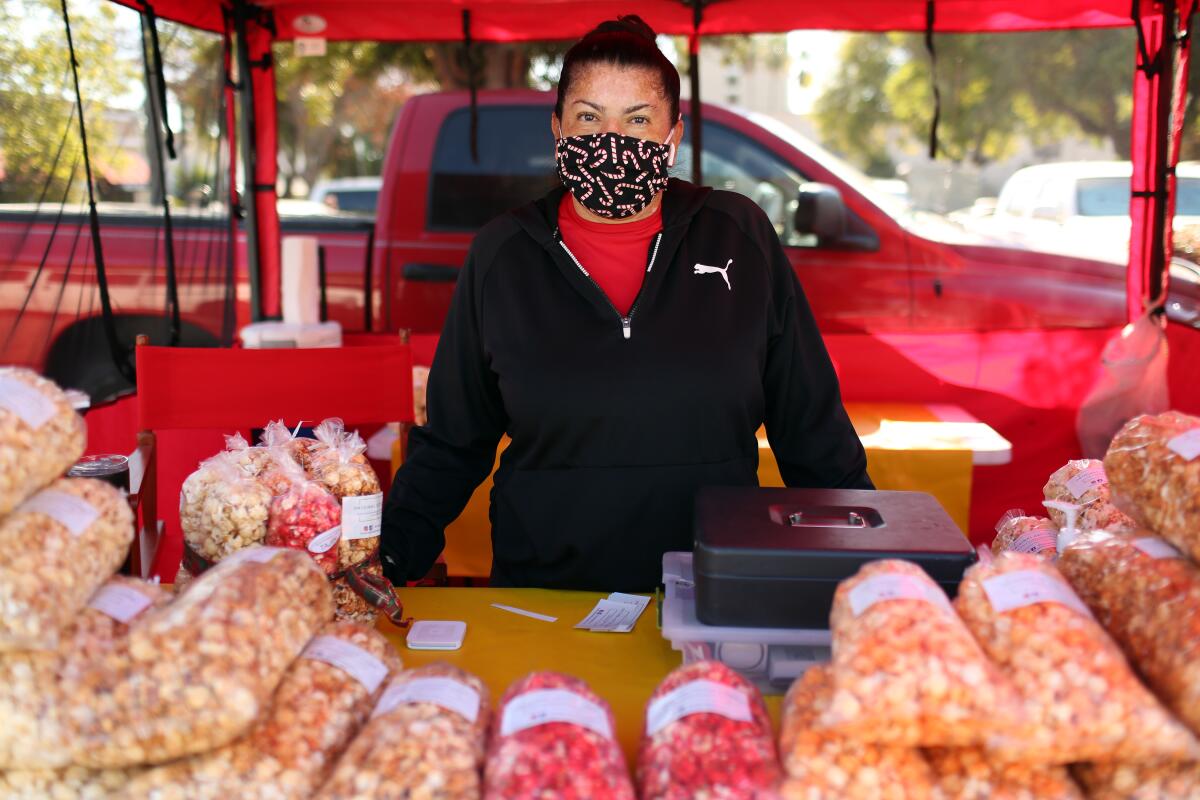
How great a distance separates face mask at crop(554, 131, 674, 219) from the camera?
2.13 meters

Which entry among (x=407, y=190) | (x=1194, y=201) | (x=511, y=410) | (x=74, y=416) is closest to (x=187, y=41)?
(x=407, y=190)

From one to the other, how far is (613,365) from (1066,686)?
47.7 inches

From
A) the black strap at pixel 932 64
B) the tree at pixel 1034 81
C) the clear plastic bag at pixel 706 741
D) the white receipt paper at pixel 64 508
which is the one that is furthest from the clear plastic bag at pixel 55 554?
the tree at pixel 1034 81

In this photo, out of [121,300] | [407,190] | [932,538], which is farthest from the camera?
[407,190]

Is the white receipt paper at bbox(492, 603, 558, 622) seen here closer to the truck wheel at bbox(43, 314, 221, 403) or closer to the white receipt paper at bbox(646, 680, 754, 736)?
the white receipt paper at bbox(646, 680, 754, 736)

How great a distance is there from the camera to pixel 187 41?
4949 mm

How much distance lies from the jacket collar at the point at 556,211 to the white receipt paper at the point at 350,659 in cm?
113

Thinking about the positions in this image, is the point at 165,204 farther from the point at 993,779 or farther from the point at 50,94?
the point at 993,779

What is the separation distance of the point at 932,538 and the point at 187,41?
183 inches

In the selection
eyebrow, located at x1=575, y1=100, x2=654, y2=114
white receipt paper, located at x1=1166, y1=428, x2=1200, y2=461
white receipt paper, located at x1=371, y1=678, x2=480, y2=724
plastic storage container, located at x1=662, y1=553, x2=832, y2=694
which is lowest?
plastic storage container, located at x1=662, y1=553, x2=832, y2=694

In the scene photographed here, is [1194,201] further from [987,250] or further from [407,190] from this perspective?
[407,190]

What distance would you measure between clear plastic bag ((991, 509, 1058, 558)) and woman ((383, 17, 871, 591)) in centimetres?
37

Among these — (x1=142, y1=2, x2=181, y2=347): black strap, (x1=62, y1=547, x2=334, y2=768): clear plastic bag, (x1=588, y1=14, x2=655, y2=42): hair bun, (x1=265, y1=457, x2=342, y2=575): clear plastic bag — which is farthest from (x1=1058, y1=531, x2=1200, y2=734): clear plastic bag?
(x1=142, y1=2, x2=181, y2=347): black strap

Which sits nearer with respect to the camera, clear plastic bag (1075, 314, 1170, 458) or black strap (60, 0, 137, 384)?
black strap (60, 0, 137, 384)
